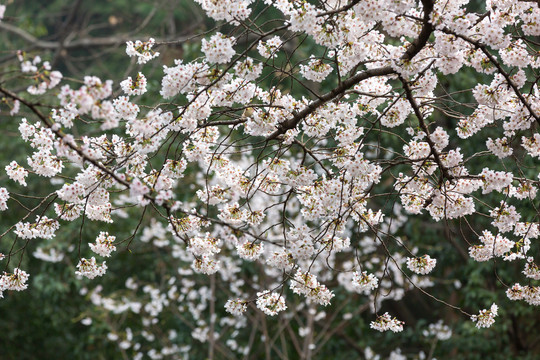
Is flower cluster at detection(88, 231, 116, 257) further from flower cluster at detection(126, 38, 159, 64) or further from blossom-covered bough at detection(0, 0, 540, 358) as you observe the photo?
flower cluster at detection(126, 38, 159, 64)

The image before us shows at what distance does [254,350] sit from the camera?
613 cm

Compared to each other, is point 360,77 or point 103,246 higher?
point 360,77

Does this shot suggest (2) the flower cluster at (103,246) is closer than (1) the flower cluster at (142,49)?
No

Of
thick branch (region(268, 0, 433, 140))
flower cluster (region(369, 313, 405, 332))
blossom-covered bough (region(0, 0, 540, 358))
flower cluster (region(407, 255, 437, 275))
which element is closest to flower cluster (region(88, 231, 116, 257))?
blossom-covered bough (region(0, 0, 540, 358))

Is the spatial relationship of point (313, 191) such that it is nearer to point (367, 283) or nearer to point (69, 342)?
point (367, 283)

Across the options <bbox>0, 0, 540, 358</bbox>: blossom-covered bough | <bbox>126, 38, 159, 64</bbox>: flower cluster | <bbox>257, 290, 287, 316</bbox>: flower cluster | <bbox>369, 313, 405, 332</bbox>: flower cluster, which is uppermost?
<bbox>126, 38, 159, 64</bbox>: flower cluster

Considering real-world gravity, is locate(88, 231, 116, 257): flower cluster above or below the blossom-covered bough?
below

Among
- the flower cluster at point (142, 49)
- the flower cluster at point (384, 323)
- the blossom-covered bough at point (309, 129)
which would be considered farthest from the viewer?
the flower cluster at point (384, 323)

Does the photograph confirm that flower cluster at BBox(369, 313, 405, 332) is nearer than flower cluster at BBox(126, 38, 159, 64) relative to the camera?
No

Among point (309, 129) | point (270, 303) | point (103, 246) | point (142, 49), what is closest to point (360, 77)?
point (309, 129)

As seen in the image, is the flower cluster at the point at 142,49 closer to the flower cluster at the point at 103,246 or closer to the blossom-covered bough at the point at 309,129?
the blossom-covered bough at the point at 309,129

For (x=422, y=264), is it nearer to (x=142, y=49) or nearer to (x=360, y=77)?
(x=360, y=77)

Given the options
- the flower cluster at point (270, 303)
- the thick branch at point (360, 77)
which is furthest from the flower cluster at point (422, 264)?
the thick branch at point (360, 77)

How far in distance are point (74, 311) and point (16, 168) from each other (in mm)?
4278
